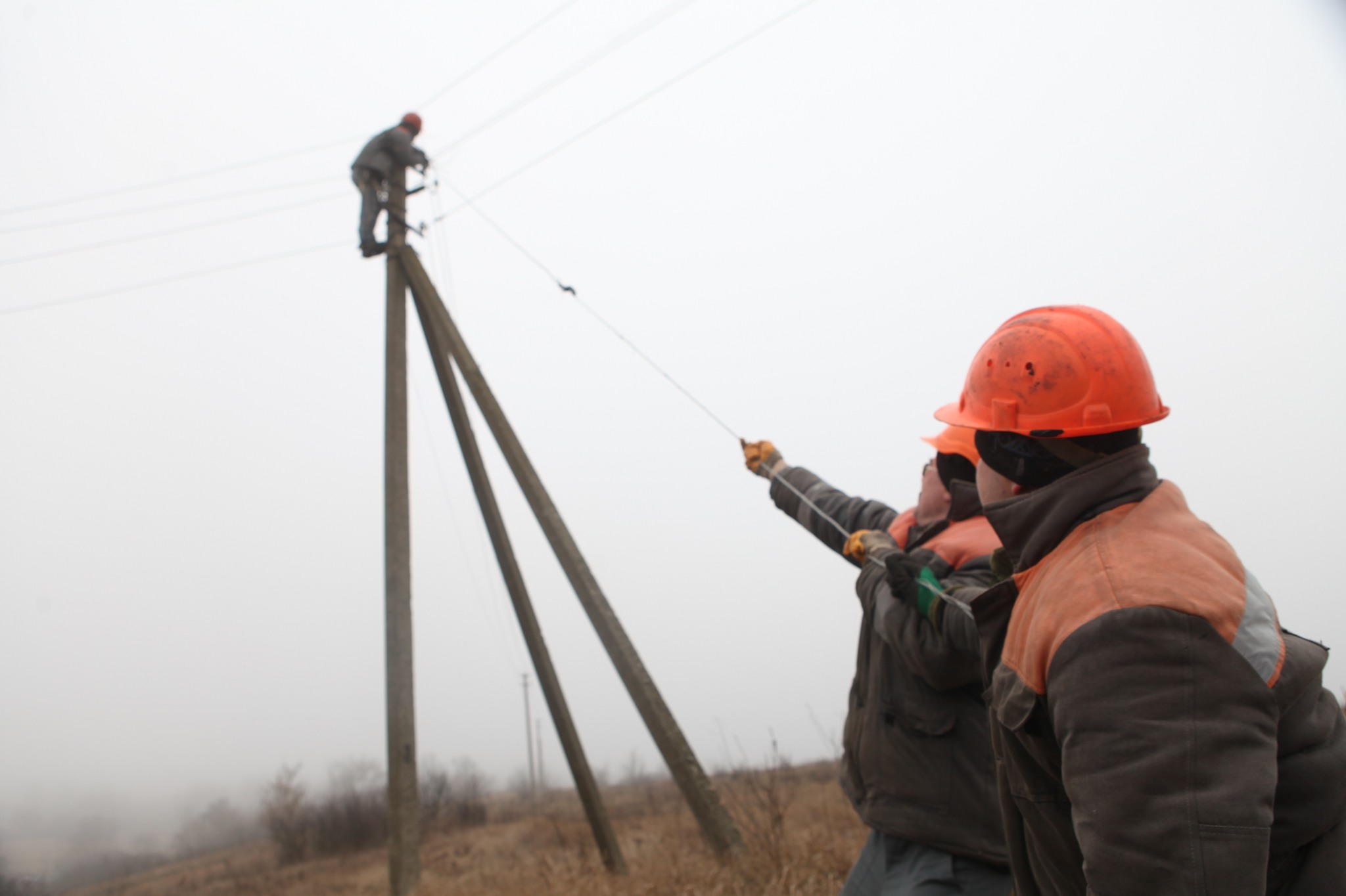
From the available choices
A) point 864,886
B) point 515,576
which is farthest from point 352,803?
point 864,886

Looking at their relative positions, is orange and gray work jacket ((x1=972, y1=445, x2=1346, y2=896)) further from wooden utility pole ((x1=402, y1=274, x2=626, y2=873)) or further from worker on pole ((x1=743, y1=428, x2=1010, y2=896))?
wooden utility pole ((x1=402, y1=274, x2=626, y2=873))

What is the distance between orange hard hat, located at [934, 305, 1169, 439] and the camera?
1.41m

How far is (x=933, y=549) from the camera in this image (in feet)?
7.64

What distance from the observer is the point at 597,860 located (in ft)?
16.2

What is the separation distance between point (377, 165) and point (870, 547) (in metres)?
5.09

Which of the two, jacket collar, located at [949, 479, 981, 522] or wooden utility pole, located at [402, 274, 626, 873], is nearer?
jacket collar, located at [949, 479, 981, 522]

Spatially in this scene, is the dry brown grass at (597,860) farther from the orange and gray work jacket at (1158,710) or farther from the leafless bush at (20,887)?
the orange and gray work jacket at (1158,710)

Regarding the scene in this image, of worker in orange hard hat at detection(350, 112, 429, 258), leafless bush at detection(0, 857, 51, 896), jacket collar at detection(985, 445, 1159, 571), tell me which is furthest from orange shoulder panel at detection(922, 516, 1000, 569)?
leafless bush at detection(0, 857, 51, 896)

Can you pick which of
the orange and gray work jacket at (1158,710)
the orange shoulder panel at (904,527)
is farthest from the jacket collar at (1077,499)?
the orange shoulder panel at (904,527)

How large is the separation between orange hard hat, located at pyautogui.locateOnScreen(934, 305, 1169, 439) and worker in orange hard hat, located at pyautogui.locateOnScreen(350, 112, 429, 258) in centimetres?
526

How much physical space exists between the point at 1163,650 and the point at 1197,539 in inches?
9.3

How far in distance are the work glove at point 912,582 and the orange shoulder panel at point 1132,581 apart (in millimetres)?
753

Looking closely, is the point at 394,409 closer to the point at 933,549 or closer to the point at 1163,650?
the point at 933,549

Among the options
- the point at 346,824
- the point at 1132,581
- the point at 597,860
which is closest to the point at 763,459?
the point at 1132,581
